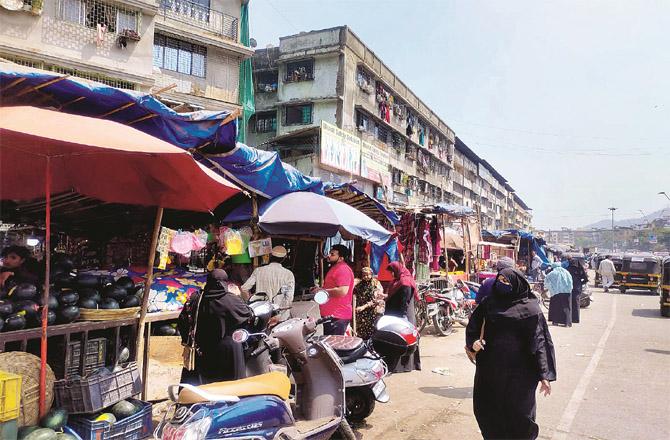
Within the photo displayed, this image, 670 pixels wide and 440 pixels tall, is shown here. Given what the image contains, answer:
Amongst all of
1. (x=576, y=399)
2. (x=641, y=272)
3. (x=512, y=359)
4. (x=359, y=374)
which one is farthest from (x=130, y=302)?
Answer: (x=641, y=272)

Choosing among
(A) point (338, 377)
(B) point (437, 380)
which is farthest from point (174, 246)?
(B) point (437, 380)

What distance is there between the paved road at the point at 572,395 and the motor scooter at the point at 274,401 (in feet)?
2.80

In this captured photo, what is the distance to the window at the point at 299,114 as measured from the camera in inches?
1190

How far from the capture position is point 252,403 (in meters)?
3.23

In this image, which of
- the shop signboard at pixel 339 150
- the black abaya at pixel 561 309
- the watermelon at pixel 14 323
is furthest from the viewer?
the shop signboard at pixel 339 150

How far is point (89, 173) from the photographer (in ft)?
16.7

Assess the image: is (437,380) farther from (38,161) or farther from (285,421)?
(38,161)

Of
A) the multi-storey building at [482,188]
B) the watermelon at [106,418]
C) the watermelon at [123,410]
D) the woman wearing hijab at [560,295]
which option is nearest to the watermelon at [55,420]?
the watermelon at [106,418]

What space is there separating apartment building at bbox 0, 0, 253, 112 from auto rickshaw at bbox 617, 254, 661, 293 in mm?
22242

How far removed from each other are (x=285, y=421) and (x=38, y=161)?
12.1 ft

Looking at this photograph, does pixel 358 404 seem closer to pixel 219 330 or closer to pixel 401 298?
pixel 219 330

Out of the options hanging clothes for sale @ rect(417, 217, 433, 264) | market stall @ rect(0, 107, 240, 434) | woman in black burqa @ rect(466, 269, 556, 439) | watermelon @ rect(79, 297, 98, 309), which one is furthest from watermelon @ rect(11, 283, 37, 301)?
hanging clothes for sale @ rect(417, 217, 433, 264)

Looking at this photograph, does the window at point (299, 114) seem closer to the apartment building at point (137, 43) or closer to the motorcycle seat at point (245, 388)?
the apartment building at point (137, 43)

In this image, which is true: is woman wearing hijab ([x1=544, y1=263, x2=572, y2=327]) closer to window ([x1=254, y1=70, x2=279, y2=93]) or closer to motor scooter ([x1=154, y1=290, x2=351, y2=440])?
motor scooter ([x1=154, y1=290, x2=351, y2=440])
